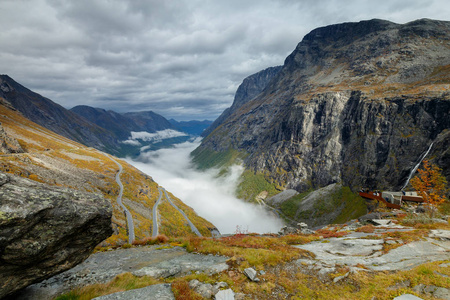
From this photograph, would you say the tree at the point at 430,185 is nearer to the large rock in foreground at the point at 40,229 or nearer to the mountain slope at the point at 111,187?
the large rock in foreground at the point at 40,229

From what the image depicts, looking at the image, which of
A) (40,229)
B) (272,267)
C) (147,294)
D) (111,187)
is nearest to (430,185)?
(272,267)

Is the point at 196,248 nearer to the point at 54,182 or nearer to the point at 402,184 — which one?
the point at 54,182

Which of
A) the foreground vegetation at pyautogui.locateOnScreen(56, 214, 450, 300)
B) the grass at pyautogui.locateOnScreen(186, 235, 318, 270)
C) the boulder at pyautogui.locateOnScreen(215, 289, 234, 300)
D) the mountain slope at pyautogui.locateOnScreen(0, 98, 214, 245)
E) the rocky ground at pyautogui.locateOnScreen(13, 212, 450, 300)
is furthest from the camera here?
the mountain slope at pyautogui.locateOnScreen(0, 98, 214, 245)

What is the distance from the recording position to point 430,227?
29.6 meters

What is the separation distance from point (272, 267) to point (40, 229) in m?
17.2

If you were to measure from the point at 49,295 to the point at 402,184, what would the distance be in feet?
682

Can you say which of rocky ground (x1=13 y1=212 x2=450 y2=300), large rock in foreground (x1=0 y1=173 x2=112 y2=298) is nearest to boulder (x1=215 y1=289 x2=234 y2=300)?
rocky ground (x1=13 y1=212 x2=450 y2=300)

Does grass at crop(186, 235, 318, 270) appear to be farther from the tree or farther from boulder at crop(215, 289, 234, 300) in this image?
the tree

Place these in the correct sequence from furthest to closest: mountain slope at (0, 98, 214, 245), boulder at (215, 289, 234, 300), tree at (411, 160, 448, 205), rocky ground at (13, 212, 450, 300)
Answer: mountain slope at (0, 98, 214, 245) < tree at (411, 160, 448, 205) < rocky ground at (13, 212, 450, 300) < boulder at (215, 289, 234, 300)

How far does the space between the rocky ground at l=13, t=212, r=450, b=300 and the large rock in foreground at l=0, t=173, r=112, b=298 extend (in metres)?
2.67

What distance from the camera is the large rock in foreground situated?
9258 mm

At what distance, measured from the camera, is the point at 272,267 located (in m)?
17.3

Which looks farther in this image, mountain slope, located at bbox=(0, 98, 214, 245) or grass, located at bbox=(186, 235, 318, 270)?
mountain slope, located at bbox=(0, 98, 214, 245)

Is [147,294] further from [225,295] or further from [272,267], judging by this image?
[272,267]
